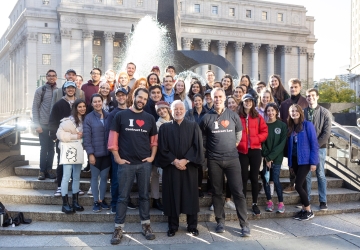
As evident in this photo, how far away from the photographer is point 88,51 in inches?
2388

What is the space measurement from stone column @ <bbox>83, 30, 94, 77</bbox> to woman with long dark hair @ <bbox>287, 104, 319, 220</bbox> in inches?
2188

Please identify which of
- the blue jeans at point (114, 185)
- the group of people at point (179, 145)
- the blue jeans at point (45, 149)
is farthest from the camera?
the blue jeans at point (45, 149)

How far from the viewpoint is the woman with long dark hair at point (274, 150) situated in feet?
24.5

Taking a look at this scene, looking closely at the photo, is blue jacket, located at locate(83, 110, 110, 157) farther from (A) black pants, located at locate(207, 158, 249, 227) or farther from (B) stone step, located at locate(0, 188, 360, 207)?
(A) black pants, located at locate(207, 158, 249, 227)

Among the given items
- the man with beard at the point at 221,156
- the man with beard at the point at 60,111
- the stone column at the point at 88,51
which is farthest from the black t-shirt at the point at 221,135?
the stone column at the point at 88,51

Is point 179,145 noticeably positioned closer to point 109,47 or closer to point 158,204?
point 158,204

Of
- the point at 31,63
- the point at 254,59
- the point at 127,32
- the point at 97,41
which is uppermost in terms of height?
the point at 127,32

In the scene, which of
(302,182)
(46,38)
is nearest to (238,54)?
(46,38)

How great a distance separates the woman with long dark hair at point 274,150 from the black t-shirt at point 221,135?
115 centimetres

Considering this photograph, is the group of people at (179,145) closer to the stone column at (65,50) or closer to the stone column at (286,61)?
the stone column at (65,50)

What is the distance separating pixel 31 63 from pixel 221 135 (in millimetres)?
60219

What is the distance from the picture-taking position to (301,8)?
7556 centimetres

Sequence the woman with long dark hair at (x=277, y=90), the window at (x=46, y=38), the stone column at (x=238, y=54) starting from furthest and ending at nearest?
1. the stone column at (x=238, y=54)
2. the window at (x=46, y=38)
3. the woman with long dark hair at (x=277, y=90)

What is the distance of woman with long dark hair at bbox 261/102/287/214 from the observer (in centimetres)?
747
